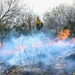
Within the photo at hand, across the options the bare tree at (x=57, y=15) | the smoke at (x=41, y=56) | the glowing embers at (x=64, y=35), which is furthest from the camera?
the bare tree at (x=57, y=15)

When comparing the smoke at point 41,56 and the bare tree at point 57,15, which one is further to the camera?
the bare tree at point 57,15

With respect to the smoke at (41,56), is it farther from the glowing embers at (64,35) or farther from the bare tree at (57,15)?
the bare tree at (57,15)

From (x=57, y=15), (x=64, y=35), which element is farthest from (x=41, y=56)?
(x=57, y=15)

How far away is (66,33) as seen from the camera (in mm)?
20156

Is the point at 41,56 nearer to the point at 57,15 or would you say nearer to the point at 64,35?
the point at 64,35

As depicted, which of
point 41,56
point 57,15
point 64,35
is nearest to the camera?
point 41,56

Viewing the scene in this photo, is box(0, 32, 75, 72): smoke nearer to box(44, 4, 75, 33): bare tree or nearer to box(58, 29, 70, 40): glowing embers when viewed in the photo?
box(58, 29, 70, 40): glowing embers

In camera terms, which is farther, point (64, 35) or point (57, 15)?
point (57, 15)

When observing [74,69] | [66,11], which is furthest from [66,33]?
[66,11]

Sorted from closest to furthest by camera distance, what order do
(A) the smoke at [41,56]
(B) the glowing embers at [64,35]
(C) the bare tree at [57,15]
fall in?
(A) the smoke at [41,56]
(B) the glowing embers at [64,35]
(C) the bare tree at [57,15]

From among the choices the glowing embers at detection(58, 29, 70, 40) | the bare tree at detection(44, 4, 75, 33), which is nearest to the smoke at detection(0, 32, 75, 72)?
the glowing embers at detection(58, 29, 70, 40)

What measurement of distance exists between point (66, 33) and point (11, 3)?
26669mm

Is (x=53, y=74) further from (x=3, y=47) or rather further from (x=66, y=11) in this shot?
(x=66, y=11)

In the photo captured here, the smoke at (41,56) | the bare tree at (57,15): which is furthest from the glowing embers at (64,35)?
the bare tree at (57,15)
